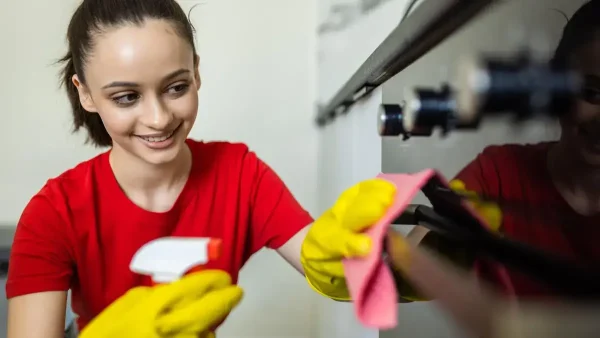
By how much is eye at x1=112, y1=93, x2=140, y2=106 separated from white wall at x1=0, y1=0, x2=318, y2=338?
598 millimetres

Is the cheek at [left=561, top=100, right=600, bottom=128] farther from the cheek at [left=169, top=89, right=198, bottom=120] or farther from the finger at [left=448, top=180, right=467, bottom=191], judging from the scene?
the cheek at [left=169, top=89, right=198, bottom=120]

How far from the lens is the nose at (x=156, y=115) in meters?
0.61

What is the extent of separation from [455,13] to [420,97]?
83mm

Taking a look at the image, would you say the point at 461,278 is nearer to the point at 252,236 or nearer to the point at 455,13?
the point at 455,13

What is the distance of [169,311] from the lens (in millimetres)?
517

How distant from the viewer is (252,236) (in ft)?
2.63

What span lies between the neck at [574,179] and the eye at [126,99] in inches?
19.9

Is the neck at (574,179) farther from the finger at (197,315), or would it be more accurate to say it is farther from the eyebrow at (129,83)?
the eyebrow at (129,83)

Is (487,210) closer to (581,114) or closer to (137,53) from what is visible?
(581,114)

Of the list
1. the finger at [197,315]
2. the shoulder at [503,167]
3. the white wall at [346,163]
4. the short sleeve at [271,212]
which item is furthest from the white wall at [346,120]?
the shoulder at [503,167]

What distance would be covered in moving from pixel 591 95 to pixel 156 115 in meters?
0.51

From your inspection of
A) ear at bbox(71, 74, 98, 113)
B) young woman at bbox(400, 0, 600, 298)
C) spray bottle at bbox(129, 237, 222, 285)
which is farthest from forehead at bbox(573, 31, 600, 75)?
ear at bbox(71, 74, 98, 113)

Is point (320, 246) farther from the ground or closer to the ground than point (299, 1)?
closer to the ground

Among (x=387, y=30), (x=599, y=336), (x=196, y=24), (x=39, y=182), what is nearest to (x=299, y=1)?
(x=196, y=24)
